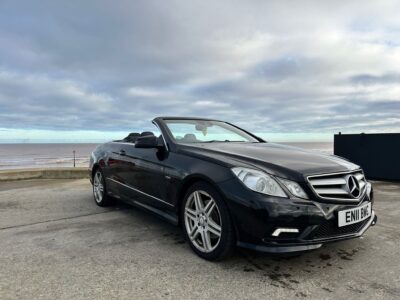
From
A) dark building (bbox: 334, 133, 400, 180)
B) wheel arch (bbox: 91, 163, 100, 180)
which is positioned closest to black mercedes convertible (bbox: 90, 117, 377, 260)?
wheel arch (bbox: 91, 163, 100, 180)

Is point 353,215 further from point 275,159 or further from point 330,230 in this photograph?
point 275,159

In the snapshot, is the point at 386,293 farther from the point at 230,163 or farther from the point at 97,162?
the point at 97,162

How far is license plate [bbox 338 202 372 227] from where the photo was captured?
10.1 feet

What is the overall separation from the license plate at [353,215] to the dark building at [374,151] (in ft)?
19.4

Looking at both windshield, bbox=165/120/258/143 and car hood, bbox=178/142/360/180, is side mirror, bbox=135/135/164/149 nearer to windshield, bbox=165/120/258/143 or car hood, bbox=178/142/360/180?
windshield, bbox=165/120/258/143

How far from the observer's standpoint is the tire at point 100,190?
19.3 feet

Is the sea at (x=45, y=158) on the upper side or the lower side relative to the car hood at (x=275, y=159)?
lower

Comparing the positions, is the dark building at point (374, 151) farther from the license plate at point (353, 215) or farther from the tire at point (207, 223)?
the tire at point (207, 223)

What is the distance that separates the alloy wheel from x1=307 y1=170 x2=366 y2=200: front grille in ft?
2.90

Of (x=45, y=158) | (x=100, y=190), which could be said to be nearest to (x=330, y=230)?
(x=100, y=190)

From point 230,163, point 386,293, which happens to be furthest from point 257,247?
point 386,293

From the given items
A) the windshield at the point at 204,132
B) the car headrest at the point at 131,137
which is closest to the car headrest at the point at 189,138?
the windshield at the point at 204,132

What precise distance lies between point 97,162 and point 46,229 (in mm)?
1738

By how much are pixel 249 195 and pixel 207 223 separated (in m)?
0.62
